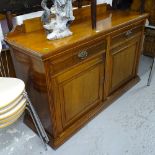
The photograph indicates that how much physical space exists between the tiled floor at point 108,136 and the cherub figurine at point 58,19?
0.79 metres

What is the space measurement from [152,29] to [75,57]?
46.2 inches

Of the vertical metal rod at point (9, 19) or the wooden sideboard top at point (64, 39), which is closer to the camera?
the wooden sideboard top at point (64, 39)

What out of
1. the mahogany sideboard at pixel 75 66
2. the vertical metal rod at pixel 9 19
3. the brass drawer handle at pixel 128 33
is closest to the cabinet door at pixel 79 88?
the mahogany sideboard at pixel 75 66

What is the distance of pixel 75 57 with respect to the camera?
1.20m

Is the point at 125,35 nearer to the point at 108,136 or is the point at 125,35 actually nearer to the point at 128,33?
the point at 128,33

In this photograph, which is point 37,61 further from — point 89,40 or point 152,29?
point 152,29

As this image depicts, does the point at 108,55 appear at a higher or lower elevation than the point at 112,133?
higher

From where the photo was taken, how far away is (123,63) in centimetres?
175

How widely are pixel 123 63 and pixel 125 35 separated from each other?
0.90 feet

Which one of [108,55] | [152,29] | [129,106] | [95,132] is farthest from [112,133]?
[152,29]

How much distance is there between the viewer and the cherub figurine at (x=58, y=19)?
3.67 ft

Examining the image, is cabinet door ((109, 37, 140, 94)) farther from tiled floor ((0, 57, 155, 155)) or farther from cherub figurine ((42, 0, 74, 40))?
cherub figurine ((42, 0, 74, 40))

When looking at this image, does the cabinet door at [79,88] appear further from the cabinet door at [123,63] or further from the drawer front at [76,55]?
the cabinet door at [123,63]

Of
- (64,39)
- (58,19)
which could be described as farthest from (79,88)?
(58,19)
